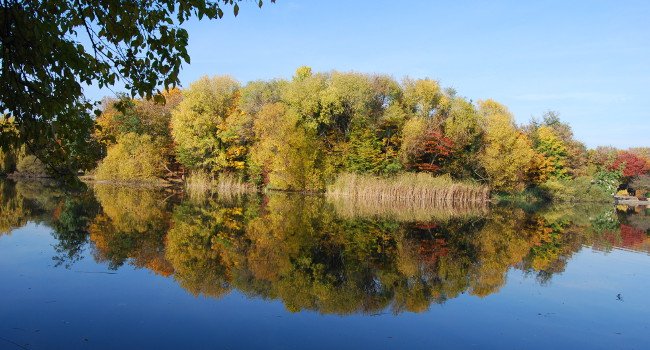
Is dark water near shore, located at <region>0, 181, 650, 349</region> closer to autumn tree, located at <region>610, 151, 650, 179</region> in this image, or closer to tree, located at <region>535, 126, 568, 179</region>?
tree, located at <region>535, 126, 568, 179</region>

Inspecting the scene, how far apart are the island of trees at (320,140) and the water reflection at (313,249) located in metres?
14.4

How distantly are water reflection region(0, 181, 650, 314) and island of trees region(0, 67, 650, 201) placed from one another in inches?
567

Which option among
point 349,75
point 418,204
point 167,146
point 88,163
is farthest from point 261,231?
point 167,146

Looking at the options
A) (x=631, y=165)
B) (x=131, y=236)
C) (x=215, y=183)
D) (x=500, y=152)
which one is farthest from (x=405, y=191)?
(x=631, y=165)

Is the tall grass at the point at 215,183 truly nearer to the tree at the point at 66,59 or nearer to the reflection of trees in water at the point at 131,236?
the reflection of trees in water at the point at 131,236

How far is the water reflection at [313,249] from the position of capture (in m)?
8.66

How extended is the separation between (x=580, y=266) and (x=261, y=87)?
35620mm

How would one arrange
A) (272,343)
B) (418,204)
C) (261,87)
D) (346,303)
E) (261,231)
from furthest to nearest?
(261,87), (418,204), (261,231), (346,303), (272,343)

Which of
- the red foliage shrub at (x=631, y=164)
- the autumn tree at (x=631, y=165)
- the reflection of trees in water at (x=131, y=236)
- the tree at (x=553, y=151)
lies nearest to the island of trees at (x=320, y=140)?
the tree at (x=553, y=151)

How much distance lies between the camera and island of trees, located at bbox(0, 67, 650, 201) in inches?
1459

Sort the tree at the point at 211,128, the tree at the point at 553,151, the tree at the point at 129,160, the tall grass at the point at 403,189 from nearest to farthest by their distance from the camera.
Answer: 1. the tall grass at the point at 403,189
2. the tree at the point at 129,160
3. the tree at the point at 211,128
4. the tree at the point at 553,151

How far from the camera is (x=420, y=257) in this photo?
39.2ft

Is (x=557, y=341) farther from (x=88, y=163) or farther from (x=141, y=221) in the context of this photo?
(x=141, y=221)

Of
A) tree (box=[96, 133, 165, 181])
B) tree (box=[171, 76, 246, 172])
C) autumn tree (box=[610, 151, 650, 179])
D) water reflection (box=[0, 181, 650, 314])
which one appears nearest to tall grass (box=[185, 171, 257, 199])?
tree (box=[171, 76, 246, 172])
